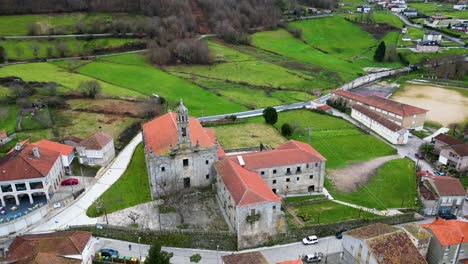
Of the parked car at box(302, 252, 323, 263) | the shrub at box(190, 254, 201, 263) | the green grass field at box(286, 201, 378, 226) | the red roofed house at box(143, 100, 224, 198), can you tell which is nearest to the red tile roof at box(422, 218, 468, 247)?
the green grass field at box(286, 201, 378, 226)

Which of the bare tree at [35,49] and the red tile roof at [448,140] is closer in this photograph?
the red tile roof at [448,140]

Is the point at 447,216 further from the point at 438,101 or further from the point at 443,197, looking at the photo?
the point at 438,101

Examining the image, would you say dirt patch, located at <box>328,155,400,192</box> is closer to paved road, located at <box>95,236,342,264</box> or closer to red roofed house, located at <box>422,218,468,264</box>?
paved road, located at <box>95,236,342,264</box>

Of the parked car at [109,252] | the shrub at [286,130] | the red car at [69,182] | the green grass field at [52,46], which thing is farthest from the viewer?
the green grass field at [52,46]

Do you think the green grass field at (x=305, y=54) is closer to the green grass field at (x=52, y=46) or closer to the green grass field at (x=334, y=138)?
the green grass field at (x=334, y=138)

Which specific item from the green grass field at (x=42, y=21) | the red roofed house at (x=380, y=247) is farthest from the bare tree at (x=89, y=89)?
the red roofed house at (x=380, y=247)

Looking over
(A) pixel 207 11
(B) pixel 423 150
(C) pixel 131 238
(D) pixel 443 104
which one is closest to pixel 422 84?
(D) pixel 443 104

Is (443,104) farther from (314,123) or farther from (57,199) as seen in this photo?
(57,199)
